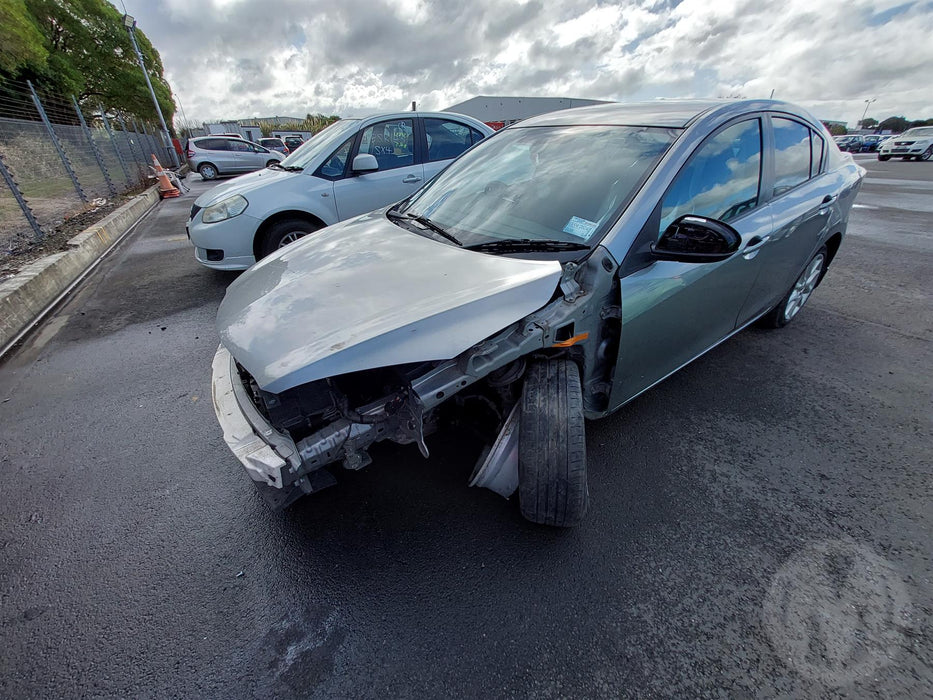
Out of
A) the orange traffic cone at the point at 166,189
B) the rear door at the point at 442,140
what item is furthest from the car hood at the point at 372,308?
the orange traffic cone at the point at 166,189

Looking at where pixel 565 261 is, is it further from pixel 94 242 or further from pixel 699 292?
pixel 94 242

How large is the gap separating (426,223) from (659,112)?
1.46m

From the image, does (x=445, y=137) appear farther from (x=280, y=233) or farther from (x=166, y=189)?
(x=166, y=189)

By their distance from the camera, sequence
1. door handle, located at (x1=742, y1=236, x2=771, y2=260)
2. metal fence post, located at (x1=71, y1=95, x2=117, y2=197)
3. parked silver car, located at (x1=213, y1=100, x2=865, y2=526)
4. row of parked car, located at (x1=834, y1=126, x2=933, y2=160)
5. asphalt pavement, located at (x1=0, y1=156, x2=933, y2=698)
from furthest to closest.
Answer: row of parked car, located at (x1=834, y1=126, x2=933, y2=160)
metal fence post, located at (x1=71, y1=95, x2=117, y2=197)
door handle, located at (x1=742, y1=236, x2=771, y2=260)
parked silver car, located at (x1=213, y1=100, x2=865, y2=526)
asphalt pavement, located at (x1=0, y1=156, x2=933, y2=698)

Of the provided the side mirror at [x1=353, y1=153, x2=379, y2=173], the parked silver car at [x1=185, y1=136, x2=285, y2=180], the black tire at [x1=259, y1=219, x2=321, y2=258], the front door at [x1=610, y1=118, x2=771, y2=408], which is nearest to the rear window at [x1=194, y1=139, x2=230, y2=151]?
the parked silver car at [x1=185, y1=136, x2=285, y2=180]

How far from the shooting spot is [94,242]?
6.54 m

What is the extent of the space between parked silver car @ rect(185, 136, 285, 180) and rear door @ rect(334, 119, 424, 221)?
15.9m

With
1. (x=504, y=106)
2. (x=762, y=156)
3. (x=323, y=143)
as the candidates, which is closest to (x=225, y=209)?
(x=323, y=143)

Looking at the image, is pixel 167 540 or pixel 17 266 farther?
pixel 17 266

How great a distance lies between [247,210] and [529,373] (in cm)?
397

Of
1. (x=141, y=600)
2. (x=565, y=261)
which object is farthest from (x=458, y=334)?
(x=141, y=600)

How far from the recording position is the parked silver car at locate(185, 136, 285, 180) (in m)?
18.2

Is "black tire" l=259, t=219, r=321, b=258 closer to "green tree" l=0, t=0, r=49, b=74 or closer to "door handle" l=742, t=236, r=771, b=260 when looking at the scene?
"door handle" l=742, t=236, r=771, b=260

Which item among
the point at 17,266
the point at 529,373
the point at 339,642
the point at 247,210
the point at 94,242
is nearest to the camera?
the point at 339,642
